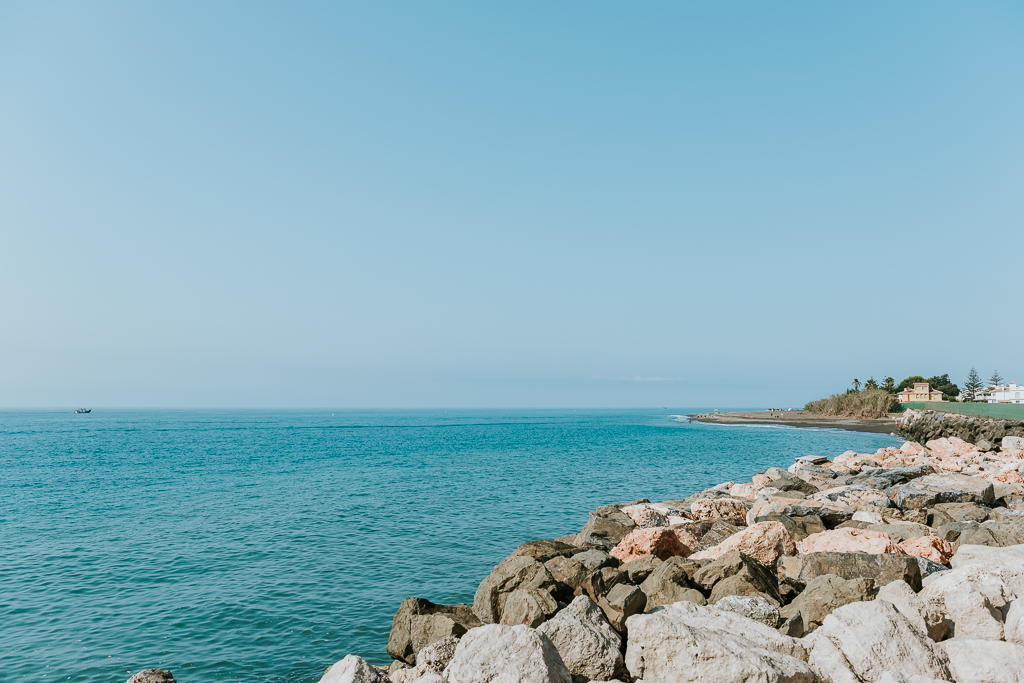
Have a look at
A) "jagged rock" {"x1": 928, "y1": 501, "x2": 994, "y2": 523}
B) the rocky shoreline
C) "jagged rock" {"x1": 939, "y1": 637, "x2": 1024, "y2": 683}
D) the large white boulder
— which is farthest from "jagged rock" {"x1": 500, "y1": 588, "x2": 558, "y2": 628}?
"jagged rock" {"x1": 928, "y1": 501, "x2": 994, "y2": 523}

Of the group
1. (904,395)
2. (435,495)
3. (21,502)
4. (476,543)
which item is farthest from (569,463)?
(904,395)

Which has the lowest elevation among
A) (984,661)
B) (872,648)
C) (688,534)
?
(688,534)

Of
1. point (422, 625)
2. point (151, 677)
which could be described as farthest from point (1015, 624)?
point (151, 677)

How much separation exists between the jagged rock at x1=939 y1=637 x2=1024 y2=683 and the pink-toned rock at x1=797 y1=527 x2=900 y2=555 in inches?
163

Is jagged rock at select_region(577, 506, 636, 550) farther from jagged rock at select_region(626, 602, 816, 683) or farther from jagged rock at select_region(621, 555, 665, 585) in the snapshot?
jagged rock at select_region(626, 602, 816, 683)

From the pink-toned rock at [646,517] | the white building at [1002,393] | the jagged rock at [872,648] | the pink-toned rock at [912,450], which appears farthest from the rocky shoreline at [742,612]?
the white building at [1002,393]

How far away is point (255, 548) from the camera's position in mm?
20422

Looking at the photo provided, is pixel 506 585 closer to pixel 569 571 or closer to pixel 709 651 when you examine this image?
pixel 569 571

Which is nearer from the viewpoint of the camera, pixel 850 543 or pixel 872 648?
pixel 872 648

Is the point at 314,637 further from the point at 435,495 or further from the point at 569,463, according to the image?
the point at 569,463

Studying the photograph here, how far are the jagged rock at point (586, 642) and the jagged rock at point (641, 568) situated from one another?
3.57m

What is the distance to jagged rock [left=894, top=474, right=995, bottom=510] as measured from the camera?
63.4ft

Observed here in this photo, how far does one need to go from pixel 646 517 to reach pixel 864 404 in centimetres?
10063

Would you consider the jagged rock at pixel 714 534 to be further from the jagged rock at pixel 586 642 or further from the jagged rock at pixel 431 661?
the jagged rock at pixel 431 661
